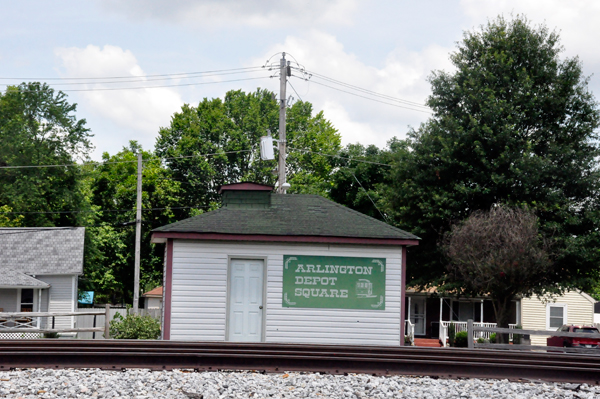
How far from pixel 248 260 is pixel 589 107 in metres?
15.1

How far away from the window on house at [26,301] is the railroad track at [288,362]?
862 inches

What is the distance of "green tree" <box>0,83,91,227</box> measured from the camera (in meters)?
41.4

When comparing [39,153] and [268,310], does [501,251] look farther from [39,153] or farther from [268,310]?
[39,153]

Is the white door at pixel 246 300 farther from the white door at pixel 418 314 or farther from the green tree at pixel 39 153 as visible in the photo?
the green tree at pixel 39 153

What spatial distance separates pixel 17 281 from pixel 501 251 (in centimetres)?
2189

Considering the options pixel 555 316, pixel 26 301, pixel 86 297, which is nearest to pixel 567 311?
pixel 555 316

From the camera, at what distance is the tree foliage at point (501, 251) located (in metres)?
20.8

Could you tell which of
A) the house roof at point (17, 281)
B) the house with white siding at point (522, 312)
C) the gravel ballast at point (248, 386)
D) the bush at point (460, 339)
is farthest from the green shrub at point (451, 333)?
the gravel ballast at point (248, 386)

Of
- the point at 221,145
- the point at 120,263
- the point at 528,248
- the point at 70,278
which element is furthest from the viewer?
the point at 120,263

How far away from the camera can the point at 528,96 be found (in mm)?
23906

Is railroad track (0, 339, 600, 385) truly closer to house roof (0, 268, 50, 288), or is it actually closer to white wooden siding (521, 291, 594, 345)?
house roof (0, 268, 50, 288)

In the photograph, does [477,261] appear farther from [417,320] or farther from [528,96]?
[417,320]

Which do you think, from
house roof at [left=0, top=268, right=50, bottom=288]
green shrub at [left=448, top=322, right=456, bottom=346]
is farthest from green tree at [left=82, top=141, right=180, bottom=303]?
green shrub at [left=448, top=322, right=456, bottom=346]

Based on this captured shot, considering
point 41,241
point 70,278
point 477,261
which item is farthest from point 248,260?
point 41,241
